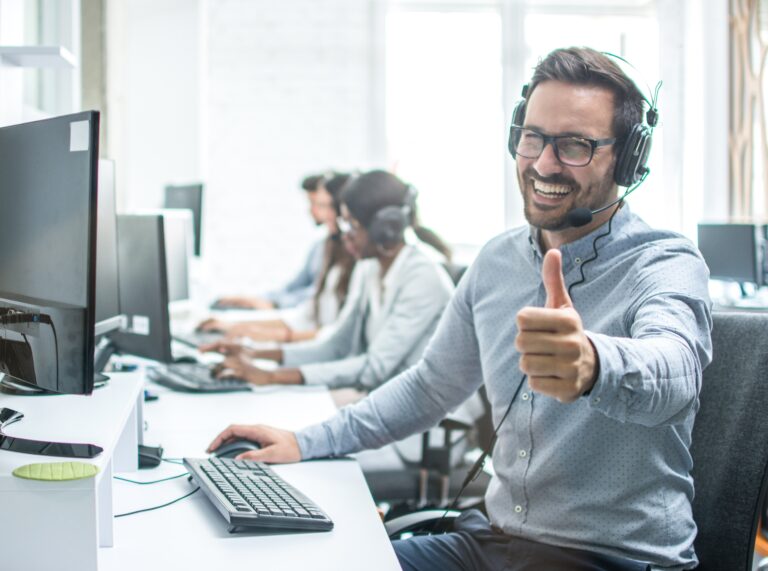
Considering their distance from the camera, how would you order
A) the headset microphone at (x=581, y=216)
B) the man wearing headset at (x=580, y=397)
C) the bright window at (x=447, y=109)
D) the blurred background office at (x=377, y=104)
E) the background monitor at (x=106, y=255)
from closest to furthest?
1. the man wearing headset at (x=580, y=397)
2. the headset microphone at (x=581, y=216)
3. the background monitor at (x=106, y=255)
4. the blurred background office at (x=377, y=104)
5. the bright window at (x=447, y=109)

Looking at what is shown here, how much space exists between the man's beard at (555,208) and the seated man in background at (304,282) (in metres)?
2.74

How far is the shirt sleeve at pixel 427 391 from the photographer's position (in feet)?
4.66

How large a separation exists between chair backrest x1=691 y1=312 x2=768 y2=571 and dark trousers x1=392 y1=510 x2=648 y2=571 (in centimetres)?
14

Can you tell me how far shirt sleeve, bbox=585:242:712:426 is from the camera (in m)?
0.89

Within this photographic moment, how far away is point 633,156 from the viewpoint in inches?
49.1

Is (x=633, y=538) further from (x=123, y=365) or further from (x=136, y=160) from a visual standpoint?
(x=136, y=160)

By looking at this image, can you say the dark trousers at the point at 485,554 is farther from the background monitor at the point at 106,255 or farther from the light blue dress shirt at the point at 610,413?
the background monitor at the point at 106,255

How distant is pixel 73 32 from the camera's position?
248cm

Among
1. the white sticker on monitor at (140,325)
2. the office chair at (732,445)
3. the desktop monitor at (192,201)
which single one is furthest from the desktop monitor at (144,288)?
the desktop monitor at (192,201)

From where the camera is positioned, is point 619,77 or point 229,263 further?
point 229,263

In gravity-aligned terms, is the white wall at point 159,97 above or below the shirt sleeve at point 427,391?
above

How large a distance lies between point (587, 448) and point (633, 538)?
137 millimetres

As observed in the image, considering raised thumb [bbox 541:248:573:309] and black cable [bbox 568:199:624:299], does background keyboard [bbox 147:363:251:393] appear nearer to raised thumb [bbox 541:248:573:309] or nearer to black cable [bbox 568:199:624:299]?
black cable [bbox 568:199:624:299]

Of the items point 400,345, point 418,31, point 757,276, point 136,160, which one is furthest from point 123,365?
point 418,31
